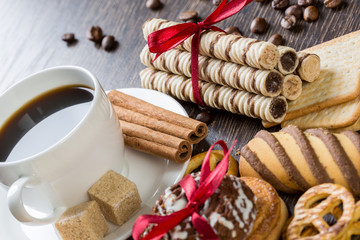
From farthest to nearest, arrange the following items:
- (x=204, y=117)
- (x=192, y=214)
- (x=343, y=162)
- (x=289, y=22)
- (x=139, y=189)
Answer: (x=289, y=22), (x=204, y=117), (x=139, y=189), (x=343, y=162), (x=192, y=214)

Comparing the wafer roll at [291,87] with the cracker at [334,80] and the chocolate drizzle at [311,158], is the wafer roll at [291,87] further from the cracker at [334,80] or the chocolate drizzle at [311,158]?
the chocolate drizzle at [311,158]

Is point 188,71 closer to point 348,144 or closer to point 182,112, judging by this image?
point 182,112

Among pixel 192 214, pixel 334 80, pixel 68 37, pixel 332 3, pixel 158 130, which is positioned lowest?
pixel 68 37

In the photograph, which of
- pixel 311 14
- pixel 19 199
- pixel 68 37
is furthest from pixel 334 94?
pixel 68 37

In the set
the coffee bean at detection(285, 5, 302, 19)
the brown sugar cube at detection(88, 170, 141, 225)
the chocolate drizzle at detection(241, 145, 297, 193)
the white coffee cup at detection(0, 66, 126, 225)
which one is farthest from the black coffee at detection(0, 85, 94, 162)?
the coffee bean at detection(285, 5, 302, 19)

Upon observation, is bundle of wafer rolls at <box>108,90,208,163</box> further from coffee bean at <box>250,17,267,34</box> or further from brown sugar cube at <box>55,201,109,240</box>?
coffee bean at <box>250,17,267,34</box>

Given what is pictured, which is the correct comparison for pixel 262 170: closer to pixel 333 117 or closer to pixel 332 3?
pixel 333 117

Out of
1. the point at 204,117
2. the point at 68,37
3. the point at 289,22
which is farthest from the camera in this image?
the point at 68,37
